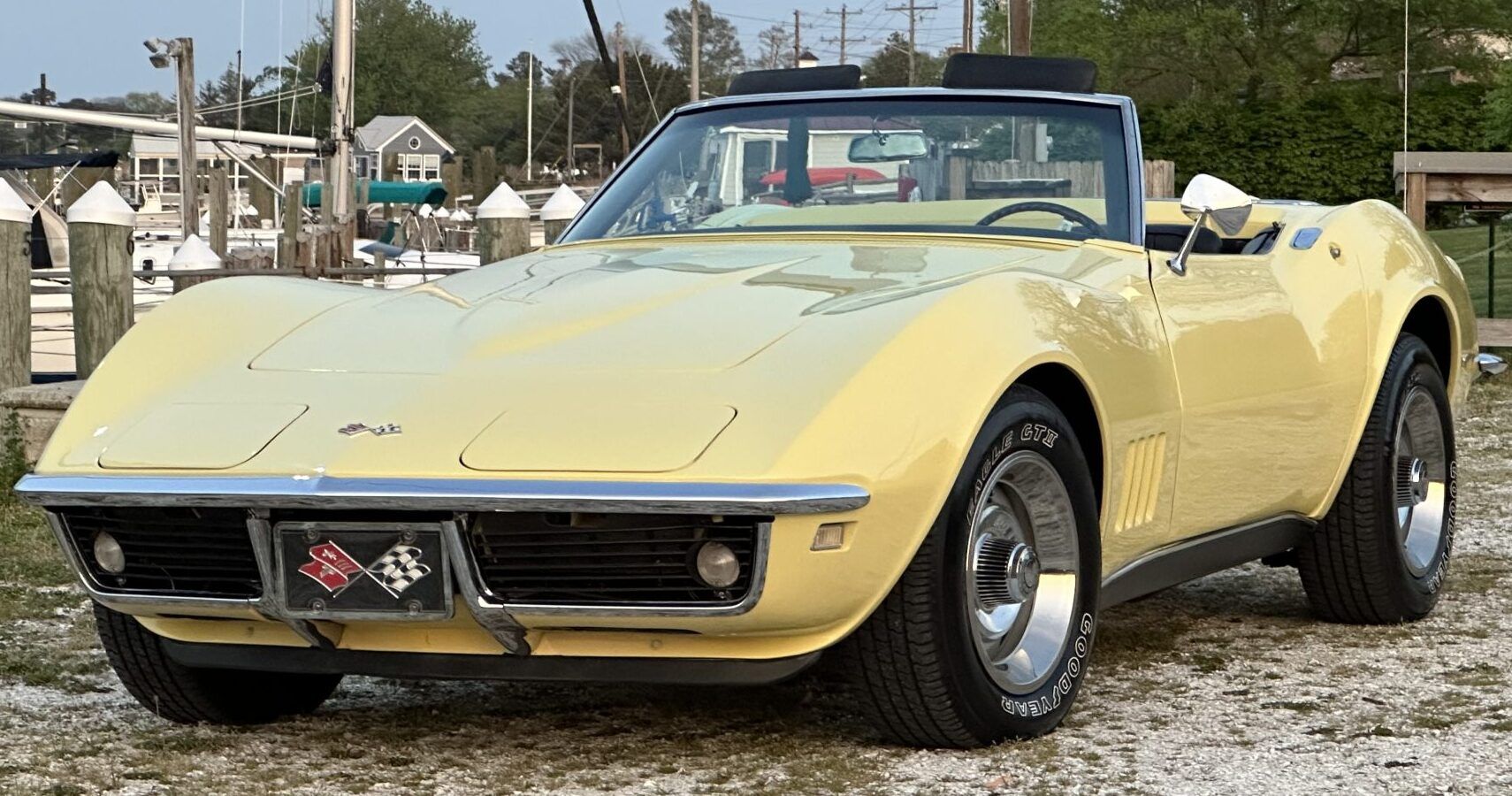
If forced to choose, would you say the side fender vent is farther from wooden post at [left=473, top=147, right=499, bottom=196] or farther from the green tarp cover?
wooden post at [left=473, top=147, right=499, bottom=196]

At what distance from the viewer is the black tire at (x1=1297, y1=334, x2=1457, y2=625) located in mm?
5195

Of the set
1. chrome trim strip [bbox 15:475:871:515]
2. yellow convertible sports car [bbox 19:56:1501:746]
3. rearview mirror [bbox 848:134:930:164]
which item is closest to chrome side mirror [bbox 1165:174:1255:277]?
yellow convertible sports car [bbox 19:56:1501:746]

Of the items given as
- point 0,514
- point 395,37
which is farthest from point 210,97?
point 0,514

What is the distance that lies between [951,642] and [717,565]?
49 centimetres

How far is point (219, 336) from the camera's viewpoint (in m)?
4.10

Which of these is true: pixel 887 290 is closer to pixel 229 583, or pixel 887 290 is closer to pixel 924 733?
pixel 924 733

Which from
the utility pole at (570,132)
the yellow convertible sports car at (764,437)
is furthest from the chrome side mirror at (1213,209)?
the utility pole at (570,132)

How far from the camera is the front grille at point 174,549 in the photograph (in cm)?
357

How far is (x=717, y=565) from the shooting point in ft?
11.1

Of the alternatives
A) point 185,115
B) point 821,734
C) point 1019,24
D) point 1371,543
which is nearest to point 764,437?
point 821,734

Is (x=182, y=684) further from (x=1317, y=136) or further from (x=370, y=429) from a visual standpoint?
(x=1317, y=136)

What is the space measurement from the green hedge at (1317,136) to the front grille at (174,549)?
36765mm

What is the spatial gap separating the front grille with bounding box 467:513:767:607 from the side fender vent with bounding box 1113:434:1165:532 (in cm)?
115

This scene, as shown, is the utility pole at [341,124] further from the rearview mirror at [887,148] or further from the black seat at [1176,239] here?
the rearview mirror at [887,148]
